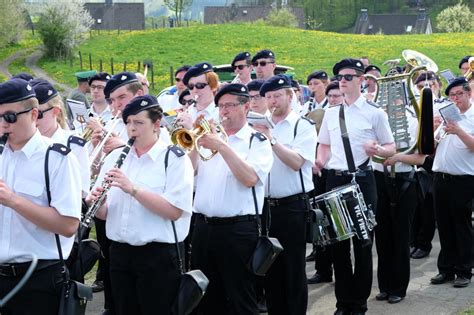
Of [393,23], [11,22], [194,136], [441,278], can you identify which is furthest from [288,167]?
[393,23]

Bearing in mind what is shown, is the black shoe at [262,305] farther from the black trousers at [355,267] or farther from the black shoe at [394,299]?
the black shoe at [394,299]

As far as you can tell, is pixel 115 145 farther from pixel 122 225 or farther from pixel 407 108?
pixel 407 108

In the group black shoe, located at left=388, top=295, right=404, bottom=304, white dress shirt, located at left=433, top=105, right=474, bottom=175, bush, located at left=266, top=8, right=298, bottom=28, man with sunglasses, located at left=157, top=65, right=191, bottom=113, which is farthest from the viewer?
bush, located at left=266, top=8, right=298, bottom=28

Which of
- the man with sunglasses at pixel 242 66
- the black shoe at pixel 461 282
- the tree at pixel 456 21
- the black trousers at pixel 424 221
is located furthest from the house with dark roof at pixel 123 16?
the black shoe at pixel 461 282

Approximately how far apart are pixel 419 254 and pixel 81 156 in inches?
236

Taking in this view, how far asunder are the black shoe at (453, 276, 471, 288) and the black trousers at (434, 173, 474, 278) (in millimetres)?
48

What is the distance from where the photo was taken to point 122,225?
17.8 feet

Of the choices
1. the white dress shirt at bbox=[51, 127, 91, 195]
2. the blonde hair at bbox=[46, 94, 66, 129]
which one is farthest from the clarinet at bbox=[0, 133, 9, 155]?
the blonde hair at bbox=[46, 94, 66, 129]

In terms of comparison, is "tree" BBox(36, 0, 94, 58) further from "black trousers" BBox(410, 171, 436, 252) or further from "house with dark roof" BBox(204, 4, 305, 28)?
"house with dark roof" BBox(204, 4, 305, 28)

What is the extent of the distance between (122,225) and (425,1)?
11419 cm

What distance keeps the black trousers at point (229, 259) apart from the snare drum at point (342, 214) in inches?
55.5

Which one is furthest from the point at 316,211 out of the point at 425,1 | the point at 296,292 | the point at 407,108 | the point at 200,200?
the point at 425,1

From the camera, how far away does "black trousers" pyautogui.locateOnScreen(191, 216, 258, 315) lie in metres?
6.11

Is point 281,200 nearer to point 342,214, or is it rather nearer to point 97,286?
point 342,214
